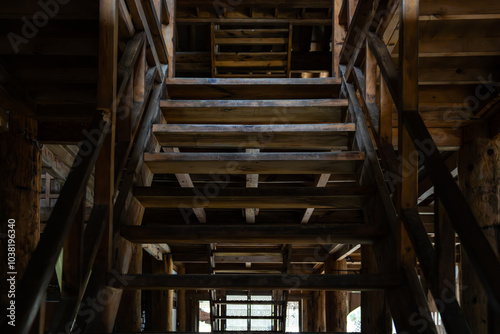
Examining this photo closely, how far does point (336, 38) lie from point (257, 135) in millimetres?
1423

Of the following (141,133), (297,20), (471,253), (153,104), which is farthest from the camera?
(297,20)

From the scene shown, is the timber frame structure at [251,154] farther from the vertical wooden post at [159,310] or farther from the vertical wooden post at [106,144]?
the vertical wooden post at [159,310]

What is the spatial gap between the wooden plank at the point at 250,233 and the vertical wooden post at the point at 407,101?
0.26 meters

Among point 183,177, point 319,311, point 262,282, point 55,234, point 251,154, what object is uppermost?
point 183,177

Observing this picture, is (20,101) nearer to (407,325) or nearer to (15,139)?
(15,139)

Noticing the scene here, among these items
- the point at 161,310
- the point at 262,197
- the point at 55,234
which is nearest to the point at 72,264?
the point at 55,234

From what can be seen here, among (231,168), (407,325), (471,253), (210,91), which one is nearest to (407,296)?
(407,325)

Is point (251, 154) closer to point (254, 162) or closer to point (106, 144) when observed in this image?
point (254, 162)

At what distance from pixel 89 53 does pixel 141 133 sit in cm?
58

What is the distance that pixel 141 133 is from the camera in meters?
3.04

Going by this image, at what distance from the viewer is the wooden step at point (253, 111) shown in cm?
353

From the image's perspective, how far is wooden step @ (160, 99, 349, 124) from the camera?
11.6 ft

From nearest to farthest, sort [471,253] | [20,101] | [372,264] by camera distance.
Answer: [471,253]
[20,101]
[372,264]

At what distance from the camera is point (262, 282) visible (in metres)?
2.08
